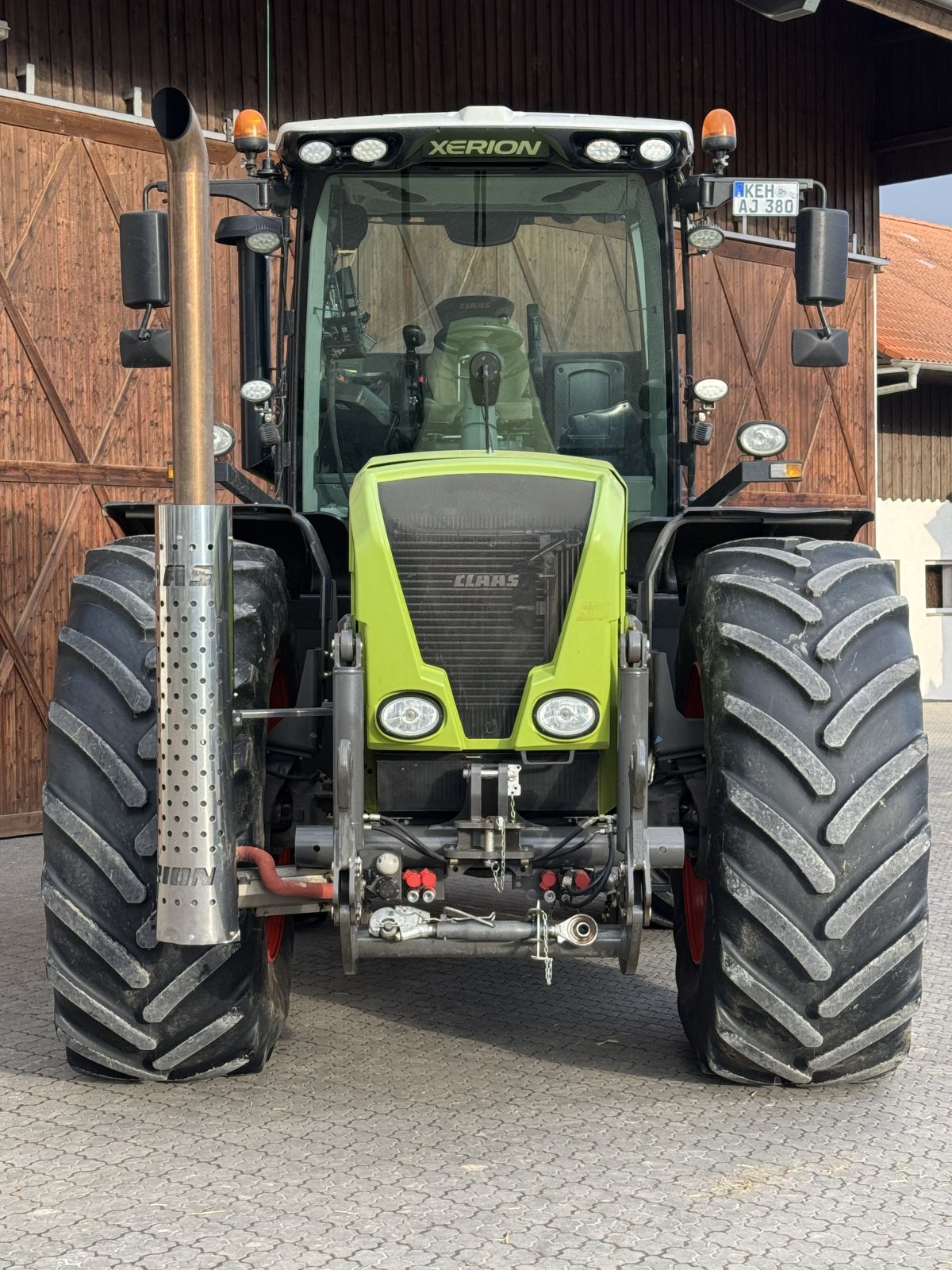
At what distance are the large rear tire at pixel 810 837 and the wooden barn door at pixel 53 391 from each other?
258 inches

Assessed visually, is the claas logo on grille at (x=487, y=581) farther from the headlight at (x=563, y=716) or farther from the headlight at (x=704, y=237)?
the headlight at (x=704, y=237)

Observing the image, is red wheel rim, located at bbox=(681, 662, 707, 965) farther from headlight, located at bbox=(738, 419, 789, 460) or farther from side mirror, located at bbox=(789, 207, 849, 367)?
side mirror, located at bbox=(789, 207, 849, 367)

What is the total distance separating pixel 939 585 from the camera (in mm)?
20734

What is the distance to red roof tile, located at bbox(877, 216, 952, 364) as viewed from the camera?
66.0 feet

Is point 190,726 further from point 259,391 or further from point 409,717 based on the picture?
point 259,391

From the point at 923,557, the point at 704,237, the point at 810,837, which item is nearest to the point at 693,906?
the point at 810,837

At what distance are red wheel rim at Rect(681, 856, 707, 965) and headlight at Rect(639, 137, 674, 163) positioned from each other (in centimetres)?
230

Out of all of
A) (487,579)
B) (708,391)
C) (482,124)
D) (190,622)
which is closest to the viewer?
(190,622)

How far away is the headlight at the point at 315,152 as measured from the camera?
537 cm

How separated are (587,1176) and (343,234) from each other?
10.5 ft

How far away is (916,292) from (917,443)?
3.72 metres

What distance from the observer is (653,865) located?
14.0 feet

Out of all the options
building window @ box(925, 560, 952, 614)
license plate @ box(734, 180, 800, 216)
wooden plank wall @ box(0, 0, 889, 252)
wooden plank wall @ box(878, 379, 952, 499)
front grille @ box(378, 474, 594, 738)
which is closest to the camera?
front grille @ box(378, 474, 594, 738)

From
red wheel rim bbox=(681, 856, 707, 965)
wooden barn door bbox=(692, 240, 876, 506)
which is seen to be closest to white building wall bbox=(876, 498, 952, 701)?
wooden barn door bbox=(692, 240, 876, 506)
